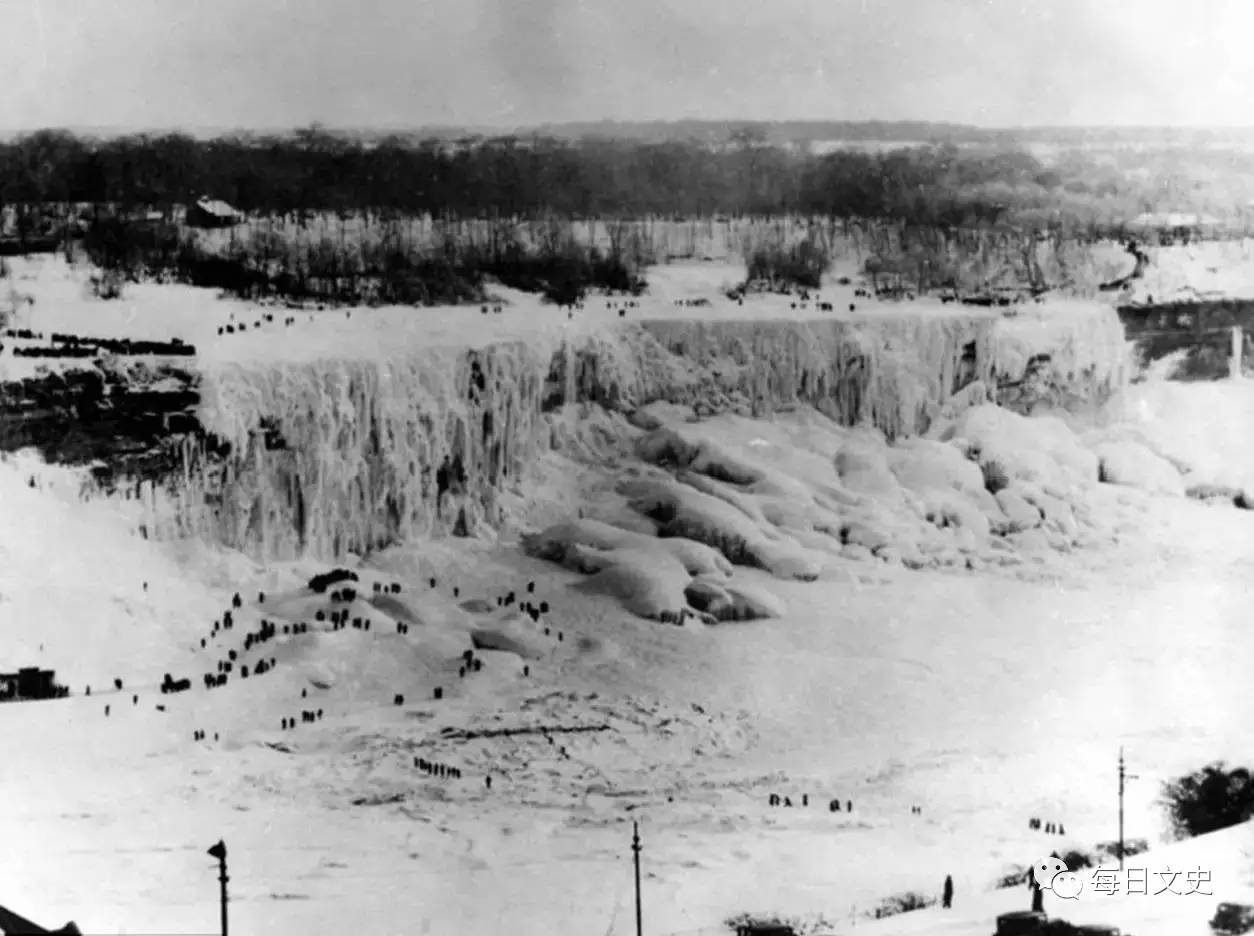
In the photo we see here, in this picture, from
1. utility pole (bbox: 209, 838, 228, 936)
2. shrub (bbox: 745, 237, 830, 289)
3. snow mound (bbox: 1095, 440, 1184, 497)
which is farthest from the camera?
snow mound (bbox: 1095, 440, 1184, 497)

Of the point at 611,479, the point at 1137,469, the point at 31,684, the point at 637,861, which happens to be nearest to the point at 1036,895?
the point at 637,861

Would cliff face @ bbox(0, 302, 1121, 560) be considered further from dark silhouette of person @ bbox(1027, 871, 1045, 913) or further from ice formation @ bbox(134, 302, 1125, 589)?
dark silhouette of person @ bbox(1027, 871, 1045, 913)

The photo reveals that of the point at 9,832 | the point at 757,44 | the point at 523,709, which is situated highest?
the point at 757,44

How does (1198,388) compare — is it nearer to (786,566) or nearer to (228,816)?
(786,566)

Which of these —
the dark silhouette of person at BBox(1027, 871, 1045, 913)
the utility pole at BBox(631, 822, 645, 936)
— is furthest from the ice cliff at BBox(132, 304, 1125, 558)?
the dark silhouette of person at BBox(1027, 871, 1045, 913)

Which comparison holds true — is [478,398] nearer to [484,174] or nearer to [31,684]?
[484,174]

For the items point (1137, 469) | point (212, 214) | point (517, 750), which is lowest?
point (517, 750)

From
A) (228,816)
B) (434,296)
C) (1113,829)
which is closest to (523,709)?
(228,816)
